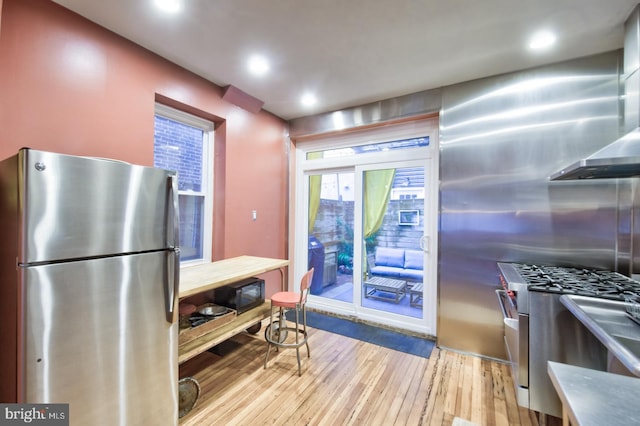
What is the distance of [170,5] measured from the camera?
1.70 metres

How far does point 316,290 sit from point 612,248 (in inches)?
125

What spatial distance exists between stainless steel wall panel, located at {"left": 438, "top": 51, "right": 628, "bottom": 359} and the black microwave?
1.98 meters

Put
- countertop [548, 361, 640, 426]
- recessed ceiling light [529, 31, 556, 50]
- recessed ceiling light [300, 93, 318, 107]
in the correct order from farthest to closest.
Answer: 1. recessed ceiling light [300, 93, 318, 107]
2. recessed ceiling light [529, 31, 556, 50]
3. countertop [548, 361, 640, 426]

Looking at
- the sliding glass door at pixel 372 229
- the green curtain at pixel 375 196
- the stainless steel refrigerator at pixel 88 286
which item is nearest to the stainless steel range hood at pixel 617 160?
the sliding glass door at pixel 372 229

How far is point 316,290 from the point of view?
391 centimetres

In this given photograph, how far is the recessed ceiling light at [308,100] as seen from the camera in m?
3.04

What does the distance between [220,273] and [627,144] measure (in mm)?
2987

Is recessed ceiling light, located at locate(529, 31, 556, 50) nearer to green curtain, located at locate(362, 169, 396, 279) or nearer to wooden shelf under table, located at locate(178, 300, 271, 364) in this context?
green curtain, located at locate(362, 169, 396, 279)

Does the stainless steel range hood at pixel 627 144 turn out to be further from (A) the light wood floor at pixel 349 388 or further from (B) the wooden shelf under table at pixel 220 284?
(B) the wooden shelf under table at pixel 220 284

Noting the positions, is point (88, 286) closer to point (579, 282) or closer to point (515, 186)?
point (579, 282)

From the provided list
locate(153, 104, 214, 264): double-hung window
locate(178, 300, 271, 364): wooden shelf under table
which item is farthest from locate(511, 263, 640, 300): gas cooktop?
locate(153, 104, 214, 264): double-hung window

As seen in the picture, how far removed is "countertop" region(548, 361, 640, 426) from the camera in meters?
0.61

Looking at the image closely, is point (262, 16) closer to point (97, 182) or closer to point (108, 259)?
point (97, 182)

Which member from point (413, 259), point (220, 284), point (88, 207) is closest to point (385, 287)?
point (413, 259)
